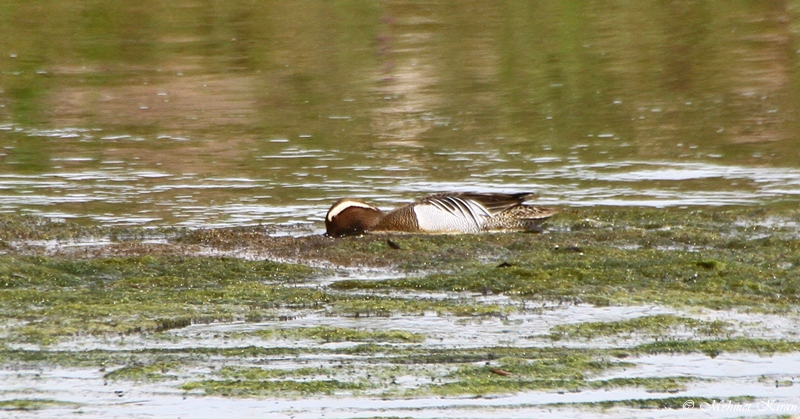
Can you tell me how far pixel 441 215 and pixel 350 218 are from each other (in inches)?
29.1

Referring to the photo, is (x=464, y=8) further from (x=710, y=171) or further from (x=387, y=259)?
(x=387, y=259)

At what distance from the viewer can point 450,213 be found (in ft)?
33.9

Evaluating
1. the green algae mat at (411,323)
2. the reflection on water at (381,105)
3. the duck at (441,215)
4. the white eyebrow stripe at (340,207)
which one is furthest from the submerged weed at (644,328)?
the reflection on water at (381,105)

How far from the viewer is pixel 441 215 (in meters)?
10.3

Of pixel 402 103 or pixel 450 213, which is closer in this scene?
pixel 450 213

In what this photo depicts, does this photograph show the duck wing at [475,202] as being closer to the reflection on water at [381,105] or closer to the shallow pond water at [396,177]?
the shallow pond water at [396,177]

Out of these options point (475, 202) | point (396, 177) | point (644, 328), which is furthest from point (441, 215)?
point (644, 328)

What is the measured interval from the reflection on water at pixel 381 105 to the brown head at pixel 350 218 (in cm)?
75

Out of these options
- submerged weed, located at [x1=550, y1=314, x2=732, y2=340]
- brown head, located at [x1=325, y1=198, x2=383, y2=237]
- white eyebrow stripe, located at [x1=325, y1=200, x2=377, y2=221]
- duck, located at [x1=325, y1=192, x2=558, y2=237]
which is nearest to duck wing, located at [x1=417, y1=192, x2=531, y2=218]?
duck, located at [x1=325, y1=192, x2=558, y2=237]

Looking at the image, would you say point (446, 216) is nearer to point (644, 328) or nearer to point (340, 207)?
point (340, 207)

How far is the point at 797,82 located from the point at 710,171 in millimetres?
6658

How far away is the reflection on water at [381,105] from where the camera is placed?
1229 cm

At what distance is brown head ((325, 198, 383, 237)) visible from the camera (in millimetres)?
10117

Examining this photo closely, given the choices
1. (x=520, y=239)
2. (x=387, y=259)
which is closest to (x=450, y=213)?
(x=520, y=239)
